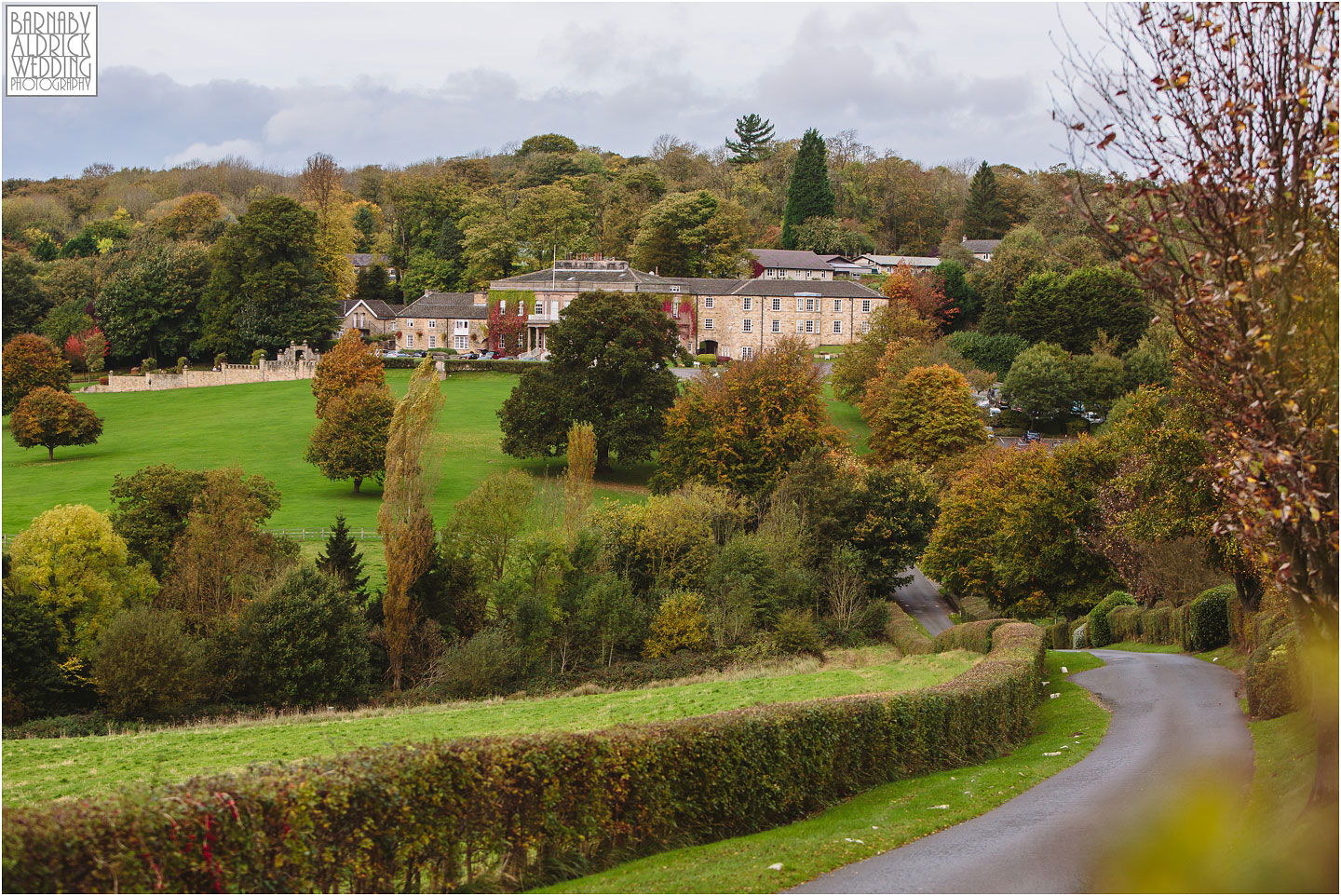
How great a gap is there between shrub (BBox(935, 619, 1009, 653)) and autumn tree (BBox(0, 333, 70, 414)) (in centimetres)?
6033

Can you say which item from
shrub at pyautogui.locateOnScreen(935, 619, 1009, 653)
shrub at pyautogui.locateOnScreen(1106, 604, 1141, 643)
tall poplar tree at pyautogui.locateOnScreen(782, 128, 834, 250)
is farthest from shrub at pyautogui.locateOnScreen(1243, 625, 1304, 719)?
tall poplar tree at pyautogui.locateOnScreen(782, 128, 834, 250)

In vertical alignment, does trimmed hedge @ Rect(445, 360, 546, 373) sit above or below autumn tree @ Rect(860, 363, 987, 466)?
above

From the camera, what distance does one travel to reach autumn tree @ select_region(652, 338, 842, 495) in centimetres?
5519

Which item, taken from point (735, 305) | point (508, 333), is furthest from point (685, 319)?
point (508, 333)

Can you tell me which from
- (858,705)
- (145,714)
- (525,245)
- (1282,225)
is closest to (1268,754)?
(858,705)

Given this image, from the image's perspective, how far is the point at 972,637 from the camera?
3209cm

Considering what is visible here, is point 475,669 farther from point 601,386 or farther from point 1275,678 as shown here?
point 601,386

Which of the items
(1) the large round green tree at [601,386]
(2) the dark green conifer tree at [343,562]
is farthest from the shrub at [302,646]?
(1) the large round green tree at [601,386]

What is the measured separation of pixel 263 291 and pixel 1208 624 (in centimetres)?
7692

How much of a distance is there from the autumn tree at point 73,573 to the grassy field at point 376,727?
6246mm

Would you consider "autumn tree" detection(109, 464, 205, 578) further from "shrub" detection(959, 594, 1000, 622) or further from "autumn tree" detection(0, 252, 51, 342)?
"autumn tree" detection(0, 252, 51, 342)

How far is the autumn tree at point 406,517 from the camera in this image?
114 feet

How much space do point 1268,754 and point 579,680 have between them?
23064mm

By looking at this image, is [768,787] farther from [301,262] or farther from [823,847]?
[301,262]
